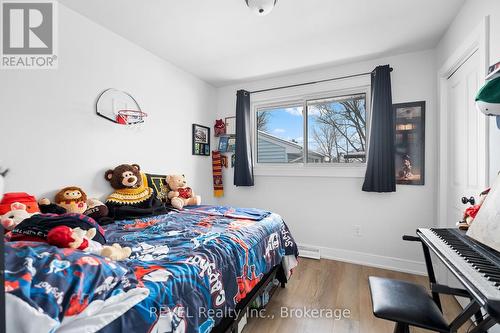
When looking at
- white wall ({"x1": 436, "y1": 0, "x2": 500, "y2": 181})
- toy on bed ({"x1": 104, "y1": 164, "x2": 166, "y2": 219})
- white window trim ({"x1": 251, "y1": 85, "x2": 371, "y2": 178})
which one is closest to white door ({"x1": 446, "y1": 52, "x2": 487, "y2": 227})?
white wall ({"x1": 436, "y1": 0, "x2": 500, "y2": 181})

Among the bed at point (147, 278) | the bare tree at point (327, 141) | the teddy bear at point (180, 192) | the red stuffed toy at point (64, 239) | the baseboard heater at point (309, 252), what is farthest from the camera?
the bare tree at point (327, 141)

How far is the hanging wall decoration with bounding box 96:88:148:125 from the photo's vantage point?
7.00 feet

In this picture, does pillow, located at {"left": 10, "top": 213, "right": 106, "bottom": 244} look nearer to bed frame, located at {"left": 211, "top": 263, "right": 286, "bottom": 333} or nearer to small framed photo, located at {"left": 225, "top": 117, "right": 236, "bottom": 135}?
bed frame, located at {"left": 211, "top": 263, "right": 286, "bottom": 333}

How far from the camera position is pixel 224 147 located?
357 cm

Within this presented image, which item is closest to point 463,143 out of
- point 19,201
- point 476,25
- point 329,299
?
point 476,25

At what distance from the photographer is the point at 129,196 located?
7.25 feet

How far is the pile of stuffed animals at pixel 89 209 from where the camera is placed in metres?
1.09

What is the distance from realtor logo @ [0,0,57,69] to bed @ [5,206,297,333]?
1372 mm

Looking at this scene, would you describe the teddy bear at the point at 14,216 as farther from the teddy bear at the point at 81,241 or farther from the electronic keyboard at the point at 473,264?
the electronic keyboard at the point at 473,264

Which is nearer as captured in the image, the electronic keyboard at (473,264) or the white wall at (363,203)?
the electronic keyboard at (473,264)

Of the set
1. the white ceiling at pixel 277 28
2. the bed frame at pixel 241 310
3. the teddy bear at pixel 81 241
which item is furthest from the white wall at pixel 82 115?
the bed frame at pixel 241 310

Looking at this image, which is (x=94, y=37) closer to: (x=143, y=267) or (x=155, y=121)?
(x=155, y=121)

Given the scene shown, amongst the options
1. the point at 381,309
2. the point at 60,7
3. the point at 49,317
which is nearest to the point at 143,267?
the point at 49,317

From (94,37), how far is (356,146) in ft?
9.99
